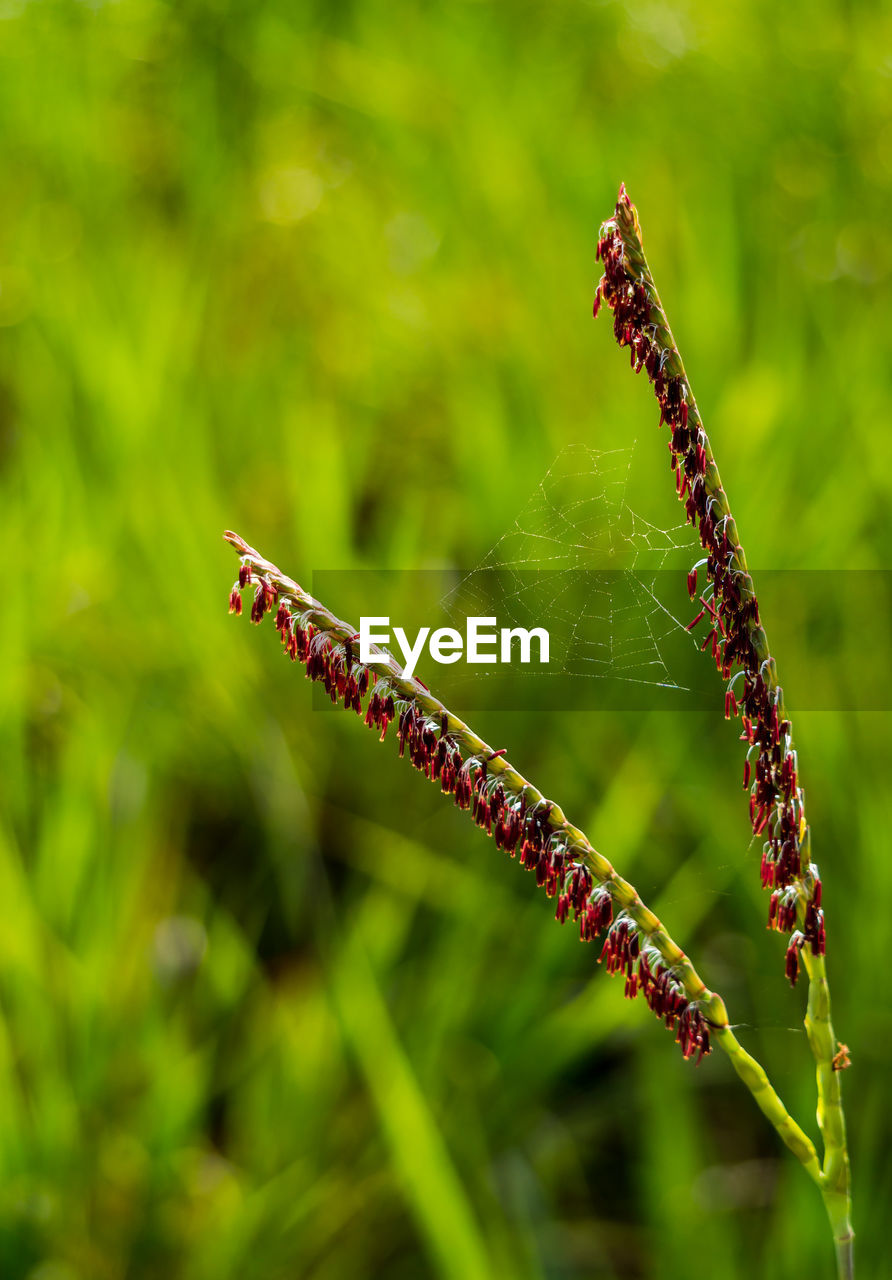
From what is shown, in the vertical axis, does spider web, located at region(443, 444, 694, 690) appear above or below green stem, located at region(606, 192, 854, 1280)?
above

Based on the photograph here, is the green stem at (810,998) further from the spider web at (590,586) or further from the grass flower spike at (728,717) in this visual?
the spider web at (590,586)

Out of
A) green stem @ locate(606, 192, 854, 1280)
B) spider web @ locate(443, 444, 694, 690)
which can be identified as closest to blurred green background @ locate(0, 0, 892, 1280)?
spider web @ locate(443, 444, 694, 690)

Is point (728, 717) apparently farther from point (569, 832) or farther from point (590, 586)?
point (590, 586)

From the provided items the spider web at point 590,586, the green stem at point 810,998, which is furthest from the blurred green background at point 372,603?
the green stem at point 810,998

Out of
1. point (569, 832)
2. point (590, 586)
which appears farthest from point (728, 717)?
point (590, 586)

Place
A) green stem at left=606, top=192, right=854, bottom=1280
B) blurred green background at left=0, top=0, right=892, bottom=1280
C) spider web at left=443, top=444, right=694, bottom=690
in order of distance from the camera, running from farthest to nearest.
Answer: spider web at left=443, top=444, right=694, bottom=690 → blurred green background at left=0, top=0, right=892, bottom=1280 → green stem at left=606, top=192, right=854, bottom=1280

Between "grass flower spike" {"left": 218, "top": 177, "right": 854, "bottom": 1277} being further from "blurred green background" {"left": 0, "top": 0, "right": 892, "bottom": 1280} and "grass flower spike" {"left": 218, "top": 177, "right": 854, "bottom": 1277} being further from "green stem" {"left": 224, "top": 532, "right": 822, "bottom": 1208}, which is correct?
"blurred green background" {"left": 0, "top": 0, "right": 892, "bottom": 1280}

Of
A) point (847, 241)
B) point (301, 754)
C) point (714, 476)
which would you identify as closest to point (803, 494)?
point (847, 241)
